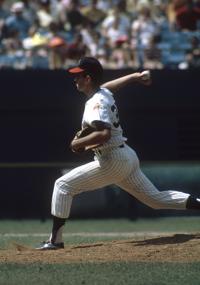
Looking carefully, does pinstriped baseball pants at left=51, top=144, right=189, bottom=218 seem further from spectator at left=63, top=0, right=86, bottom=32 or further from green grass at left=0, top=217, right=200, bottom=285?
spectator at left=63, top=0, right=86, bottom=32

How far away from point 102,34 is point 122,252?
30.2 ft

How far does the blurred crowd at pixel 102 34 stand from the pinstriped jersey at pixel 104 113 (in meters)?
7.77

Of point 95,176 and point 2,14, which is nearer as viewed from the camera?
point 95,176

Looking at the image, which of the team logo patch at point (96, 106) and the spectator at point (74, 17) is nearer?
the team logo patch at point (96, 106)

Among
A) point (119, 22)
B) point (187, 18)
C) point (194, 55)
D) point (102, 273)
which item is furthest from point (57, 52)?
point (102, 273)

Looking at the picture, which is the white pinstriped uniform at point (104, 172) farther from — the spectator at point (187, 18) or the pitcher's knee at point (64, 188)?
the spectator at point (187, 18)

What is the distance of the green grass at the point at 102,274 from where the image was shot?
22.8 ft

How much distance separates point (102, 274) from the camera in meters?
7.31

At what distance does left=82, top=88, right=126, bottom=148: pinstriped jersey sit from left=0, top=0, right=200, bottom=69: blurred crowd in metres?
7.77

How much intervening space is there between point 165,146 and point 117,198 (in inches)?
81.8

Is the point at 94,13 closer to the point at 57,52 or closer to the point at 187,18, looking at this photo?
the point at 57,52

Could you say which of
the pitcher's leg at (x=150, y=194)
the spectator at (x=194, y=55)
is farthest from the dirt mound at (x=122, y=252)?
the spectator at (x=194, y=55)

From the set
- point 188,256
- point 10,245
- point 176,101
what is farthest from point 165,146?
point 188,256

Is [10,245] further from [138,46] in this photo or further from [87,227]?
[138,46]
